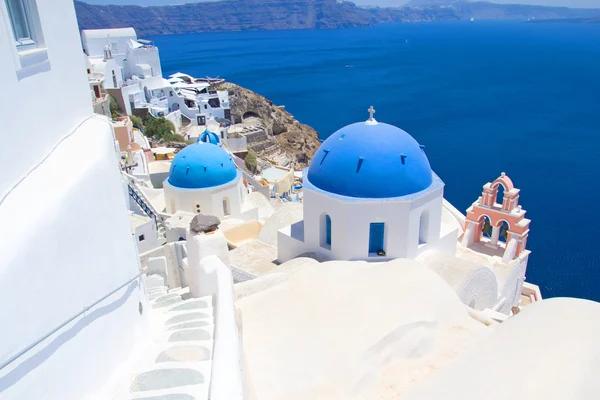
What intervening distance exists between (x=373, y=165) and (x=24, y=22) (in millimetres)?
8400

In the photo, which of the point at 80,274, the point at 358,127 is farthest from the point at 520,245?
the point at 80,274

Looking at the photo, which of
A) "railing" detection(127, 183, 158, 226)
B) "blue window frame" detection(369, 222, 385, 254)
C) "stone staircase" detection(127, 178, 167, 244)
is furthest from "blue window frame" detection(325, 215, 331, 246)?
"railing" detection(127, 183, 158, 226)

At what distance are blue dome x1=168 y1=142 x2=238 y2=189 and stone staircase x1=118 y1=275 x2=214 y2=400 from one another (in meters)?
11.5

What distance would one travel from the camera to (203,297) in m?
5.58

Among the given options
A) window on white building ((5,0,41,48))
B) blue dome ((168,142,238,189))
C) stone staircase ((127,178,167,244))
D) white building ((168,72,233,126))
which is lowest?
white building ((168,72,233,126))

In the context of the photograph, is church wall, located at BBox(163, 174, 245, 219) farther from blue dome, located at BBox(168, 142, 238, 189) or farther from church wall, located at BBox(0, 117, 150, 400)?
church wall, located at BBox(0, 117, 150, 400)

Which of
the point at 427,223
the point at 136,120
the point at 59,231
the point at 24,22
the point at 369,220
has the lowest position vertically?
the point at 136,120

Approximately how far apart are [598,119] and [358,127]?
183ft

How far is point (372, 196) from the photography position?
35.2 ft

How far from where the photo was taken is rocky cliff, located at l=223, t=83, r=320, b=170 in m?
45.6

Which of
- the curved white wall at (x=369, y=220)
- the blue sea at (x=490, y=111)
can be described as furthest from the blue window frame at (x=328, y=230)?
the blue sea at (x=490, y=111)

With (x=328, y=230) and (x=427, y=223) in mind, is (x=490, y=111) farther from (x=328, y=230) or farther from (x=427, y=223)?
(x=328, y=230)

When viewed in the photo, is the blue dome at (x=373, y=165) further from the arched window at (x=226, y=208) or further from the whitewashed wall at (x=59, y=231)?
the whitewashed wall at (x=59, y=231)

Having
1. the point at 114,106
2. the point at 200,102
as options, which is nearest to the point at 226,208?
the point at 114,106
